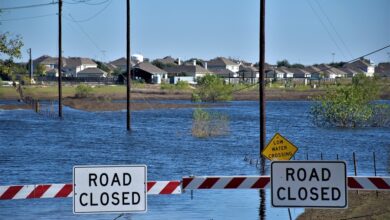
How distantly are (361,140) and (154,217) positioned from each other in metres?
31.6

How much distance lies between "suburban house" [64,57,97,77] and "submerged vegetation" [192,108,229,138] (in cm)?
13439

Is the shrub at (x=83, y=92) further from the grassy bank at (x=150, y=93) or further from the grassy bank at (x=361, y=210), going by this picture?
the grassy bank at (x=361, y=210)

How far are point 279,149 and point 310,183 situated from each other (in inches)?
235

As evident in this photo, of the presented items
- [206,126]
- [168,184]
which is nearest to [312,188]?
[168,184]

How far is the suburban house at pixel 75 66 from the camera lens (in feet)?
634

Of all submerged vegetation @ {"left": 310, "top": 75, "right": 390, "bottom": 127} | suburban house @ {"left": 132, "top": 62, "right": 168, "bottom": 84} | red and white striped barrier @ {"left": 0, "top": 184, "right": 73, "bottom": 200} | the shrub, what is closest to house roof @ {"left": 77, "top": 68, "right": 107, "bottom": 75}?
suburban house @ {"left": 132, "top": 62, "right": 168, "bottom": 84}

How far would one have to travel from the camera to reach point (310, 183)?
12031mm

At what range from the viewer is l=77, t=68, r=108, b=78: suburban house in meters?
184

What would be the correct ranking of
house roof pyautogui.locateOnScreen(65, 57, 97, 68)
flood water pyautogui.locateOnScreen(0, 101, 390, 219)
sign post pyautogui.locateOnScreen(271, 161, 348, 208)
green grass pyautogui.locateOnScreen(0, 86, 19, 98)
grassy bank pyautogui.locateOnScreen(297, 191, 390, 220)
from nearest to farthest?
sign post pyautogui.locateOnScreen(271, 161, 348, 208)
grassy bank pyautogui.locateOnScreen(297, 191, 390, 220)
flood water pyautogui.locateOnScreen(0, 101, 390, 219)
green grass pyautogui.locateOnScreen(0, 86, 19, 98)
house roof pyautogui.locateOnScreen(65, 57, 97, 68)

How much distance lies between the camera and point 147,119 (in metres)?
75.5

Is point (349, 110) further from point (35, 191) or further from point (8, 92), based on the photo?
point (8, 92)

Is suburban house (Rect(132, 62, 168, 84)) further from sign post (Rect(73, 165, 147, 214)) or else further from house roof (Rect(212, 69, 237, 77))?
sign post (Rect(73, 165, 147, 214))

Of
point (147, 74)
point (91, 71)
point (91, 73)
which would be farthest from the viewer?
point (91, 71)

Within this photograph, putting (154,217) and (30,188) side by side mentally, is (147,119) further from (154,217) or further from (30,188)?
(30,188)
